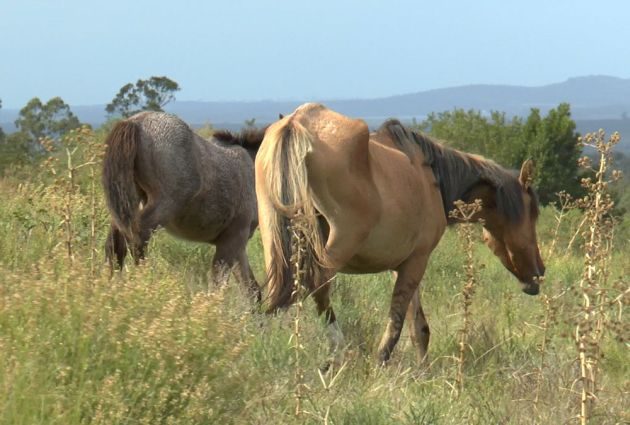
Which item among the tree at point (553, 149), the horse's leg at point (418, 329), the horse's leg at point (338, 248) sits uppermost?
the horse's leg at point (338, 248)

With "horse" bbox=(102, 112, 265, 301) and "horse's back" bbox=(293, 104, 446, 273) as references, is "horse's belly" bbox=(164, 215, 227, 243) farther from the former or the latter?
"horse's back" bbox=(293, 104, 446, 273)

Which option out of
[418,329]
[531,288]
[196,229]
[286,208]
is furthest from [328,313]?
[531,288]

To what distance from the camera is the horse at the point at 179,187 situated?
7.48 meters

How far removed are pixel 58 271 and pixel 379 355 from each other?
2.58m

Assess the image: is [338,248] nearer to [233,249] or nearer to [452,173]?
[452,173]

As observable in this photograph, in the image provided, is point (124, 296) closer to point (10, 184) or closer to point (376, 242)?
point (376, 242)

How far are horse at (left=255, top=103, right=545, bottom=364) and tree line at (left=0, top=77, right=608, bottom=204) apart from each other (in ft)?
131

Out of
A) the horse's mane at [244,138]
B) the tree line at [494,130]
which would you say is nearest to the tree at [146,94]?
the tree line at [494,130]

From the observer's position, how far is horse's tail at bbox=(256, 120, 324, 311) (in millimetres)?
5852

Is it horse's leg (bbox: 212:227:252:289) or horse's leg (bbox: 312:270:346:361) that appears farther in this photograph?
horse's leg (bbox: 212:227:252:289)

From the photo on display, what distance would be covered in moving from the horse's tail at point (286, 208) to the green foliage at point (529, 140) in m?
40.7

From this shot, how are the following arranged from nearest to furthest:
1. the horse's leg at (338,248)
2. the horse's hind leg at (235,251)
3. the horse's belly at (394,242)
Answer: the horse's leg at (338,248)
the horse's belly at (394,242)
the horse's hind leg at (235,251)

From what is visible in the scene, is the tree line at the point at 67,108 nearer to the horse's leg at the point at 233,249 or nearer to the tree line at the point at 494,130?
the tree line at the point at 494,130

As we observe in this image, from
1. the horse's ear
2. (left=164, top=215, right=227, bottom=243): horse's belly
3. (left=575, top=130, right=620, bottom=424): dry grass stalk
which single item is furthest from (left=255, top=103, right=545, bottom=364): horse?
(left=164, top=215, right=227, bottom=243): horse's belly
